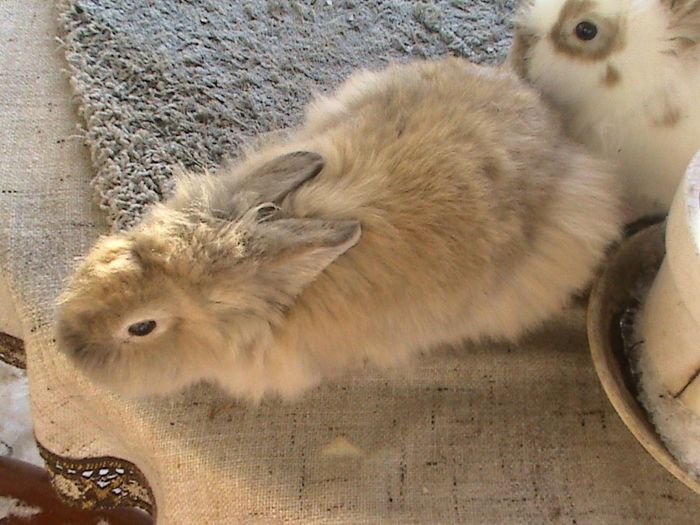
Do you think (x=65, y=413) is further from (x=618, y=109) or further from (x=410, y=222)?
(x=618, y=109)

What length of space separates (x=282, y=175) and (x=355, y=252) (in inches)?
4.5

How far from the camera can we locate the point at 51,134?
1.20m

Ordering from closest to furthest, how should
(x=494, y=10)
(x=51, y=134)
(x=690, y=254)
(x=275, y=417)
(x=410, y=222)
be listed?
1. (x=690, y=254)
2. (x=410, y=222)
3. (x=275, y=417)
4. (x=51, y=134)
5. (x=494, y=10)

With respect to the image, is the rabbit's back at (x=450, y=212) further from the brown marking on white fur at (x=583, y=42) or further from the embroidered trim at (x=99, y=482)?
the embroidered trim at (x=99, y=482)

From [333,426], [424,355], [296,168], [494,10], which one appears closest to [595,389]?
[424,355]

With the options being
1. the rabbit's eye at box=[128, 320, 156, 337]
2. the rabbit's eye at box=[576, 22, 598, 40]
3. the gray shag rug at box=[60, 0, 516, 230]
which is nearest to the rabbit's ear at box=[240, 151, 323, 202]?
the rabbit's eye at box=[128, 320, 156, 337]

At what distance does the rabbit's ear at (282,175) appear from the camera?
2.81ft

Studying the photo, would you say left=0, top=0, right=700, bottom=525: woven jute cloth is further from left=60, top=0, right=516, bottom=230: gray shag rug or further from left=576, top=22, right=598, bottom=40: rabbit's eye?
left=576, top=22, right=598, bottom=40: rabbit's eye

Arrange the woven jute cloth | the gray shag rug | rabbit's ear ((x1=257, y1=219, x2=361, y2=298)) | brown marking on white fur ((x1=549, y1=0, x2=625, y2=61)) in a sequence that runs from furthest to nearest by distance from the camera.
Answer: the gray shag rug, brown marking on white fur ((x1=549, y1=0, x2=625, y2=61)), the woven jute cloth, rabbit's ear ((x1=257, y1=219, x2=361, y2=298))

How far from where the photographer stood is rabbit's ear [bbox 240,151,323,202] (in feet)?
2.81

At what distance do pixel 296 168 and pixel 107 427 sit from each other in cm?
46

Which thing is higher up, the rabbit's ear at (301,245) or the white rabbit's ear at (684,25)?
the white rabbit's ear at (684,25)

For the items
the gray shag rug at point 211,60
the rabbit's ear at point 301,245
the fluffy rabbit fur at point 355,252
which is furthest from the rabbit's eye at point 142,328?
the gray shag rug at point 211,60

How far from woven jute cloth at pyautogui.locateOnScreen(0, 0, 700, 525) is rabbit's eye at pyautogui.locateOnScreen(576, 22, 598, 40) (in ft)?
1.19
